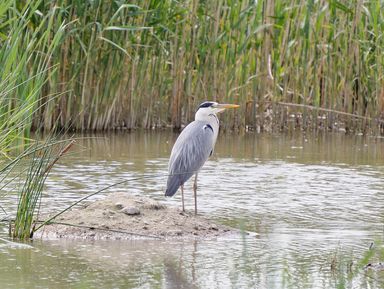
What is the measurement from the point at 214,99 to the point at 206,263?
6.66 meters

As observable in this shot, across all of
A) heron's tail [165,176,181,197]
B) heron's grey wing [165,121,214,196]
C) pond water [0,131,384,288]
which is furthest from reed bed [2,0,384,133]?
heron's tail [165,176,181,197]

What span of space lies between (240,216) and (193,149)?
1.85 ft

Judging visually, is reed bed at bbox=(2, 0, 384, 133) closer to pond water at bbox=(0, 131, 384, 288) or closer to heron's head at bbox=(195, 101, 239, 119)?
pond water at bbox=(0, 131, 384, 288)

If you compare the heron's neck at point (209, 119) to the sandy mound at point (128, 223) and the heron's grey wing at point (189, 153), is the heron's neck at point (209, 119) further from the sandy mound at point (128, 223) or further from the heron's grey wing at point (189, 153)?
the sandy mound at point (128, 223)

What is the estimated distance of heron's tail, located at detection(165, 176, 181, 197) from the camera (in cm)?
682

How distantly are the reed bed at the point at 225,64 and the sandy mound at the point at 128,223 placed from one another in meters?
4.79

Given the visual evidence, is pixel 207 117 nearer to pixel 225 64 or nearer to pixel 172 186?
pixel 172 186

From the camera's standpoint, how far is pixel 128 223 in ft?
20.9

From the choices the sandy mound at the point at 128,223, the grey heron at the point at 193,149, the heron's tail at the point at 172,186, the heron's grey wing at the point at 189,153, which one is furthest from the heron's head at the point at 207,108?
the sandy mound at the point at 128,223

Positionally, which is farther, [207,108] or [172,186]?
[207,108]

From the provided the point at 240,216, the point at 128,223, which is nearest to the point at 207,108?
the point at 240,216

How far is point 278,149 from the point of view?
438 inches

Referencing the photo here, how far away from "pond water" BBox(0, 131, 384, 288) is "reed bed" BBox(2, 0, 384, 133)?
48 cm

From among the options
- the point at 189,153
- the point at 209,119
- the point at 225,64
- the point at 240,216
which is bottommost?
the point at 240,216
